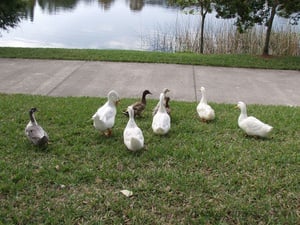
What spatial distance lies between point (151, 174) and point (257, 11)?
686 centimetres

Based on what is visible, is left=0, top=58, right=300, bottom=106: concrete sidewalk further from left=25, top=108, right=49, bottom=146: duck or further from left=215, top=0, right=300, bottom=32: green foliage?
left=25, top=108, right=49, bottom=146: duck

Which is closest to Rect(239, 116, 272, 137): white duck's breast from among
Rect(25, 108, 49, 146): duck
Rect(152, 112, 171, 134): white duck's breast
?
Rect(152, 112, 171, 134): white duck's breast

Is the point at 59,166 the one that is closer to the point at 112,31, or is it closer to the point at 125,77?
the point at 125,77

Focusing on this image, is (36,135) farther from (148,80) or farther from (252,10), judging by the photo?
(252,10)

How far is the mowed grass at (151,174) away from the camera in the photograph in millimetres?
2986

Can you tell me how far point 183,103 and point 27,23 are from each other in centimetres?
1201

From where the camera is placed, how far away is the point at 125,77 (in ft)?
23.0

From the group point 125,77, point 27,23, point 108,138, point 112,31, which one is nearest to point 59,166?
point 108,138

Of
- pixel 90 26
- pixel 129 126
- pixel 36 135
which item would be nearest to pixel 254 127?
pixel 129 126

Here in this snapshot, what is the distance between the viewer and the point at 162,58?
857 centimetres

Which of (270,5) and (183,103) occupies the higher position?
(270,5)

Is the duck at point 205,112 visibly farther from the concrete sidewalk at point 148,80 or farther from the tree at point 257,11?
the tree at point 257,11

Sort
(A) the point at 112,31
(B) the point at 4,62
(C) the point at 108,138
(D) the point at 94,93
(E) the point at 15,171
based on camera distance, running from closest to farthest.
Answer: (E) the point at 15,171 → (C) the point at 108,138 → (D) the point at 94,93 → (B) the point at 4,62 → (A) the point at 112,31

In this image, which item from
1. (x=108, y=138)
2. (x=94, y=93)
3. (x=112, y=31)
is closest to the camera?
(x=108, y=138)
